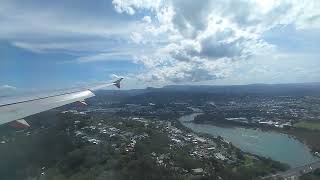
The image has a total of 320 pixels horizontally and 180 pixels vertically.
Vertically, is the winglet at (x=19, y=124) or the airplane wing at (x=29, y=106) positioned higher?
the airplane wing at (x=29, y=106)

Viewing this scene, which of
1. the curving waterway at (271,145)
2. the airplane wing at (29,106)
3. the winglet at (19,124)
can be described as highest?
the airplane wing at (29,106)

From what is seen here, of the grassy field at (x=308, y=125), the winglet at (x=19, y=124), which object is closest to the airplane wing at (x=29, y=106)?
the winglet at (x=19, y=124)

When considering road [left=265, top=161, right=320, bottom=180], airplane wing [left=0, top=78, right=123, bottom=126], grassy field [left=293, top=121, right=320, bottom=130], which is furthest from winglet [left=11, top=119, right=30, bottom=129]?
grassy field [left=293, top=121, right=320, bottom=130]

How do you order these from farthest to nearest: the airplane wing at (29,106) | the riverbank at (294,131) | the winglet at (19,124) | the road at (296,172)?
the riverbank at (294,131), the road at (296,172), the airplane wing at (29,106), the winglet at (19,124)

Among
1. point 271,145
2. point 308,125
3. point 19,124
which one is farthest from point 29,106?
point 308,125

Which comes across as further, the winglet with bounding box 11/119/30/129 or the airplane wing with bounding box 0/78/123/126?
the airplane wing with bounding box 0/78/123/126

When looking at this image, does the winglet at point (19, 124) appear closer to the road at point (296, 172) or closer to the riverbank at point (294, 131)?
the road at point (296, 172)

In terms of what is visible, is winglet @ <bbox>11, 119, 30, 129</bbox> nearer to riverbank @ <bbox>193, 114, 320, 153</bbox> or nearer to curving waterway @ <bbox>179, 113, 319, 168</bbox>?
curving waterway @ <bbox>179, 113, 319, 168</bbox>

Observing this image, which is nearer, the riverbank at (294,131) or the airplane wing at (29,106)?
the airplane wing at (29,106)

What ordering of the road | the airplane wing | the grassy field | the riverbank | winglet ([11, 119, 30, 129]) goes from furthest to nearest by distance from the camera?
the grassy field → the riverbank → the road → the airplane wing → winglet ([11, 119, 30, 129])
